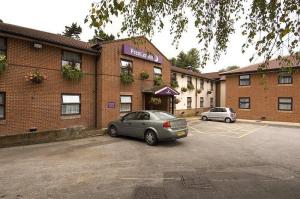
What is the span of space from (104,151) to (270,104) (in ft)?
68.2

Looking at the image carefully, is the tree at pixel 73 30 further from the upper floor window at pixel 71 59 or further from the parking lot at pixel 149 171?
the parking lot at pixel 149 171

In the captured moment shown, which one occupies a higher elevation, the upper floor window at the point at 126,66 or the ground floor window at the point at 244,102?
the upper floor window at the point at 126,66

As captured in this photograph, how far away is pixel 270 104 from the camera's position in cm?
2414

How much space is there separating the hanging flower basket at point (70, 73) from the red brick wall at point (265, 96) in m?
18.4

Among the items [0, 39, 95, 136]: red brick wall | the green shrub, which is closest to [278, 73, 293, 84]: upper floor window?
the green shrub

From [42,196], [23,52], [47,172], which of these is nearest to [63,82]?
[23,52]

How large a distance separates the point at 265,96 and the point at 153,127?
60.4 ft

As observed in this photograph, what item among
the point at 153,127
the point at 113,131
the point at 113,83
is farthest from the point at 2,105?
the point at 153,127

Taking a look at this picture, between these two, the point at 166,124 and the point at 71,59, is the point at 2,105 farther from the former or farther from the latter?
the point at 166,124

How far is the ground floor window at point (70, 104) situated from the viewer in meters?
13.4

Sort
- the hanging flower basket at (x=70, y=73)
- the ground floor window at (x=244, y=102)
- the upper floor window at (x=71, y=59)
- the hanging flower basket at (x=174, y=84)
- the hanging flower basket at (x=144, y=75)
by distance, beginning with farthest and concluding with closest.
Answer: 1. the ground floor window at (x=244, y=102)
2. the hanging flower basket at (x=174, y=84)
3. the hanging flower basket at (x=144, y=75)
4. the upper floor window at (x=71, y=59)
5. the hanging flower basket at (x=70, y=73)

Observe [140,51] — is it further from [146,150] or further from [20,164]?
[20,164]

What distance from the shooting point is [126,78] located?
16438 millimetres

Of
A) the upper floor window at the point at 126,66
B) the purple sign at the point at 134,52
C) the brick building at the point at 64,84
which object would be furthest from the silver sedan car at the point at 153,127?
the purple sign at the point at 134,52
